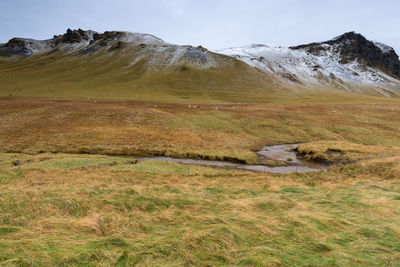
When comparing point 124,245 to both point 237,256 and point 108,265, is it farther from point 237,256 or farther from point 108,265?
point 237,256

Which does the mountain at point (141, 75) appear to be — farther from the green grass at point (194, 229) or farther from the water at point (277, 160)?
the green grass at point (194, 229)

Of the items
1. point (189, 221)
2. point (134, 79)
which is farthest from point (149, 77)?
point (189, 221)

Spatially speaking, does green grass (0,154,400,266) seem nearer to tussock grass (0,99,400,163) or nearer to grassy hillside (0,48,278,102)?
tussock grass (0,99,400,163)

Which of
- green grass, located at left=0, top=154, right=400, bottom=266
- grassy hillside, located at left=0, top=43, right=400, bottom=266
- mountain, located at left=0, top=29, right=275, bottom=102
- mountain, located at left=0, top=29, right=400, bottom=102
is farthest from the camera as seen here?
mountain, located at left=0, top=29, right=275, bottom=102

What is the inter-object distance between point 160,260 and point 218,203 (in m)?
5.00

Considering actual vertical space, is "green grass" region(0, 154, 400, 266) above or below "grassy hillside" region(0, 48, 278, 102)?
below

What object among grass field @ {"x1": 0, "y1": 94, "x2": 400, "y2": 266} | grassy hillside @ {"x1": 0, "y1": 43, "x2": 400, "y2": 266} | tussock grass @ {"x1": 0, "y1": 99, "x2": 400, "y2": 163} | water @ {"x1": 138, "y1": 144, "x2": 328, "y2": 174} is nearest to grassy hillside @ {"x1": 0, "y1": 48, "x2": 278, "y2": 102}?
tussock grass @ {"x1": 0, "y1": 99, "x2": 400, "y2": 163}

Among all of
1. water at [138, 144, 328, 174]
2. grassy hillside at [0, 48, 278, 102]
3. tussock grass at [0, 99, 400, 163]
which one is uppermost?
grassy hillside at [0, 48, 278, 102]

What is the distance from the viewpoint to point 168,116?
164ft

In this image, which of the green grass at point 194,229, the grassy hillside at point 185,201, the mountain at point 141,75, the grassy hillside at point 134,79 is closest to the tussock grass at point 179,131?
the grassy hillside at point 185,201

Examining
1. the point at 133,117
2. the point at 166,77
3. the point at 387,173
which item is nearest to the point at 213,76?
the point at 166,77

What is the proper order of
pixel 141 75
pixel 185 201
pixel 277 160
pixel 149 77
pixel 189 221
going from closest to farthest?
pixel 189 221, pixel 185 201, pixel 277 160, pixel 149 77, pixel 141 75

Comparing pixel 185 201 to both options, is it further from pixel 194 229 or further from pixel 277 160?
pixel 277 160

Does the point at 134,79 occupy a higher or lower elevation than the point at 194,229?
higher
